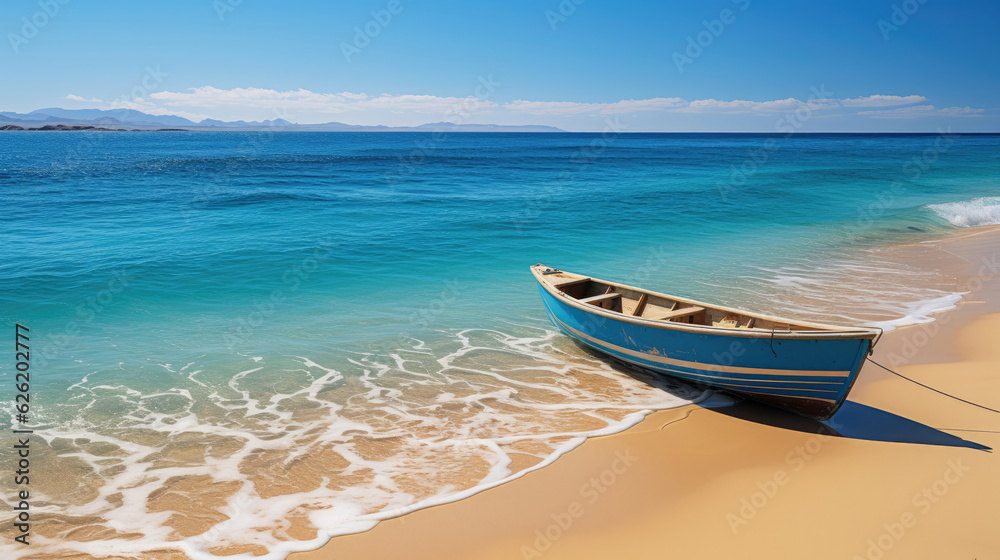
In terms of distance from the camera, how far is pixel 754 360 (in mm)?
7984

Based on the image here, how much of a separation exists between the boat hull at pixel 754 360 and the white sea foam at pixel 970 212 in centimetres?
2584

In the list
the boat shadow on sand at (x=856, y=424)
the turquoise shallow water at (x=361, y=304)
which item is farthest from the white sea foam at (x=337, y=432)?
the boat shadow on sand at (x=856, y=424)

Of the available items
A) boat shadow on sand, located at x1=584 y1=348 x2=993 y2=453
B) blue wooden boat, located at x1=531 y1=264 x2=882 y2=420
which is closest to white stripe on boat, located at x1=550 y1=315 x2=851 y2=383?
blue wooden boat, located at x1=531 y1=264 x2=882 y2=420

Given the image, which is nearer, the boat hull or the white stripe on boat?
the boat hull

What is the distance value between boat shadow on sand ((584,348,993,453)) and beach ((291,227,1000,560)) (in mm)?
26

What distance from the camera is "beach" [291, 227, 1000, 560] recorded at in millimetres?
5734

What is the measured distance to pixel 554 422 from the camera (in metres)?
8.42

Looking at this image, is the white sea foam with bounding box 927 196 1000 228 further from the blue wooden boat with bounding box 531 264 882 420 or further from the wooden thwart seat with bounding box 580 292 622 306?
the blue wooden boat with bounding box 531 264 882 420

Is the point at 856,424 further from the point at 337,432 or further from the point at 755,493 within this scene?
the point at 337,432

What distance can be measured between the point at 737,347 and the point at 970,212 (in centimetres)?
2884

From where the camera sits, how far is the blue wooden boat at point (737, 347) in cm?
738

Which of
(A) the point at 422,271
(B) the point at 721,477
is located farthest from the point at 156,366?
(B) the point at 721,477

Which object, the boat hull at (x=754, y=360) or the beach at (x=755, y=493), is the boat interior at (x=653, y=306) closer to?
the boat hull at (x=754, y=360)

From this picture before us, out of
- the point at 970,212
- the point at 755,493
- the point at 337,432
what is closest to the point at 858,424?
the point at 755,493
